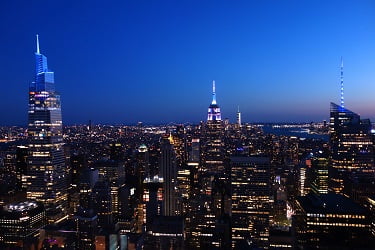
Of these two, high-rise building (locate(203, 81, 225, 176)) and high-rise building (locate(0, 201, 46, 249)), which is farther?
high-rise building (locate(203, 81, 225, 176))

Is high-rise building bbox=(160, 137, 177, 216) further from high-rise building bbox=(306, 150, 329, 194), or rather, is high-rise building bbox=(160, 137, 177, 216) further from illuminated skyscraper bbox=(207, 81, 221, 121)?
illuminated skyscraper bbox=(207, 81, 221, 121)

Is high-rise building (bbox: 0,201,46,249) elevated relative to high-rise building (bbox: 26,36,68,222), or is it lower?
lower

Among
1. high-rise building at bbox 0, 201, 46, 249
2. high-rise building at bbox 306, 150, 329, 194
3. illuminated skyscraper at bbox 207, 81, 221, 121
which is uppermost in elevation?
illuminated skyscraper at bbox 207, 81, 221, 121

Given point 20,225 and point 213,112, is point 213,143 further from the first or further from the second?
point 20,225

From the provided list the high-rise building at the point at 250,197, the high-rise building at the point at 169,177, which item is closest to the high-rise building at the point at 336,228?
the high-rise building at the point at 250,197

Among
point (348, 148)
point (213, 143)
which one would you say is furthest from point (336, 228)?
point (213, 143)

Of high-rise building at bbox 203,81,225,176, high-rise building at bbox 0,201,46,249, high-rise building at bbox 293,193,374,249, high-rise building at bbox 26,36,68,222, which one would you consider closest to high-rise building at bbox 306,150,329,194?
high-rise building at bbox 203,81,225,176
